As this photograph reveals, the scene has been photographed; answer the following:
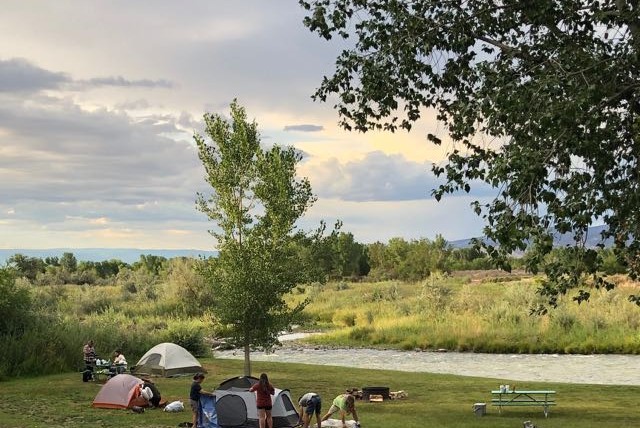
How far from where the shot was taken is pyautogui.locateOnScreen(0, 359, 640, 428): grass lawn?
2173cm

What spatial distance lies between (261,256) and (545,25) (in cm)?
1553

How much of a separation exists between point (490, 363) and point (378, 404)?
1914 cm

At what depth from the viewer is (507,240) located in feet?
36.8

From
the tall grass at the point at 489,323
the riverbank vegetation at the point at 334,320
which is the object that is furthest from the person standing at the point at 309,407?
the tall grass at the point at 489,323

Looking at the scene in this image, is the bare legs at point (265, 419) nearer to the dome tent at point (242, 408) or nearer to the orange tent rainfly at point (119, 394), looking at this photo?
the dome tent at point (242, 408)

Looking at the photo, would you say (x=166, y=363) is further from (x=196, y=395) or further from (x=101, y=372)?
(x=196, y=395)

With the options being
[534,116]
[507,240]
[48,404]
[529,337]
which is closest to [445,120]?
[534,116]

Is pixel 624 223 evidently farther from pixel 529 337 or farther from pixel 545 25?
pixel 529 337

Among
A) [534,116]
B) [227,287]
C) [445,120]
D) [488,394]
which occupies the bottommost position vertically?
[488,394]

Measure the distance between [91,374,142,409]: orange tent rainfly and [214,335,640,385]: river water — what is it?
53.4 feet

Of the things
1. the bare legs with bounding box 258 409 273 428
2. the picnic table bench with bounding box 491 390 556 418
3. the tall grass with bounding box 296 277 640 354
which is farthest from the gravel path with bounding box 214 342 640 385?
the bare legs with bounding box 258 409 273 428

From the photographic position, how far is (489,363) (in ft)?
140

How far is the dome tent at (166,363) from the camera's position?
34.1 meters

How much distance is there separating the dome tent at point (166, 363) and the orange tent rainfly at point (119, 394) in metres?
8.01
